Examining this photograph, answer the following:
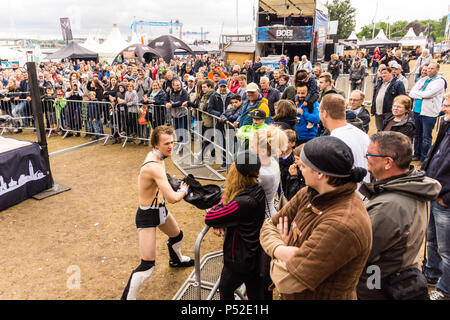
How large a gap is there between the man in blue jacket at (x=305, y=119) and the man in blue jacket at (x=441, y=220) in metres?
2.27

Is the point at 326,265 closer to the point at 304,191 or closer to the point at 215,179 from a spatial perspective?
the point at 304,191

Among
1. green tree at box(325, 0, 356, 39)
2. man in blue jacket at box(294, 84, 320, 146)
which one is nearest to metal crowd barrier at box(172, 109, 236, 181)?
man in blue jacket at box(294, 84, 320, 146)

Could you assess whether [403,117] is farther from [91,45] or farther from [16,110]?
[91,45]

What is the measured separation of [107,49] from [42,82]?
57.7ft

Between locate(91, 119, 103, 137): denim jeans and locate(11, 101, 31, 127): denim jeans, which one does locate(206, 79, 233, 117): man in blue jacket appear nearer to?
locate(91, 119, 103, 137): denim jeans

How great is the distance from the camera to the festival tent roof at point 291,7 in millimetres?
21922

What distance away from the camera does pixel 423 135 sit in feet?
23.0

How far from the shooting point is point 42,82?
12875mm

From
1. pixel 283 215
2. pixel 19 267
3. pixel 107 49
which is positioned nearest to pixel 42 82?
pixel 19 267

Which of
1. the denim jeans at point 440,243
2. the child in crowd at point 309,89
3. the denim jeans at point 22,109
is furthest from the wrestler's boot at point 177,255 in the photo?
the denim jeans at point 22,109

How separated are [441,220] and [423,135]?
4481 mm

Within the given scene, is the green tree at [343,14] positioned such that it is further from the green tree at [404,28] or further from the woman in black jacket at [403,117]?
the woman in black jacket at [403,117]
